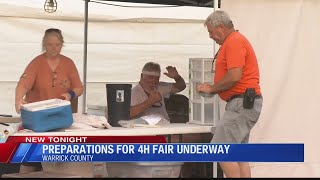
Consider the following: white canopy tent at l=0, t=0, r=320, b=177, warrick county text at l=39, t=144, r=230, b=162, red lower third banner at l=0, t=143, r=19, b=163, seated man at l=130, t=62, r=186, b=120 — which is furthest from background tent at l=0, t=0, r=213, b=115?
red lower third banner at l=0, t=143, r=19, b=163

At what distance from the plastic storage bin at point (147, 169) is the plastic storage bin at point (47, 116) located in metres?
0.57

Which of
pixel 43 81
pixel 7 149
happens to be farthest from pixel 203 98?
pixel 7 149

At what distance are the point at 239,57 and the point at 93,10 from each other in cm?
332

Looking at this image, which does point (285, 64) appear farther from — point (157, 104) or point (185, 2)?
point (185, 2)

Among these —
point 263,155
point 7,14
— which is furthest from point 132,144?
point 7,14

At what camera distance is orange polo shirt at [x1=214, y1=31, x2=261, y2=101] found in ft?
17.2

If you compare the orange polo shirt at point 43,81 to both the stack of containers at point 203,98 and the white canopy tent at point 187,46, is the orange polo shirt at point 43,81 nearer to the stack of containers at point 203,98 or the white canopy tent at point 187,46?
the stack of containers at point 203,98

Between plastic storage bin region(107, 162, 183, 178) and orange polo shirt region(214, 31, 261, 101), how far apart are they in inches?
26.7

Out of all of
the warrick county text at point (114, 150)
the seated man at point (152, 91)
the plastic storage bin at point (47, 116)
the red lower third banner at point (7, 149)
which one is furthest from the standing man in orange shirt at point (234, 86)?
the red lower third banner at point (7, 149)

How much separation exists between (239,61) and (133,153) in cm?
102

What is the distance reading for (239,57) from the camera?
523 cm

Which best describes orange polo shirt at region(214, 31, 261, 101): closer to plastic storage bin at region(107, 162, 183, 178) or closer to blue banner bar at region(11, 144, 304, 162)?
blue banner bar at region(11, 144, 304, 162)

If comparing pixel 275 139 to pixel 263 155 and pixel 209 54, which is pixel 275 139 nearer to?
pixel 263 155

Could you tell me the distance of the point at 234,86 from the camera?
209 inches
